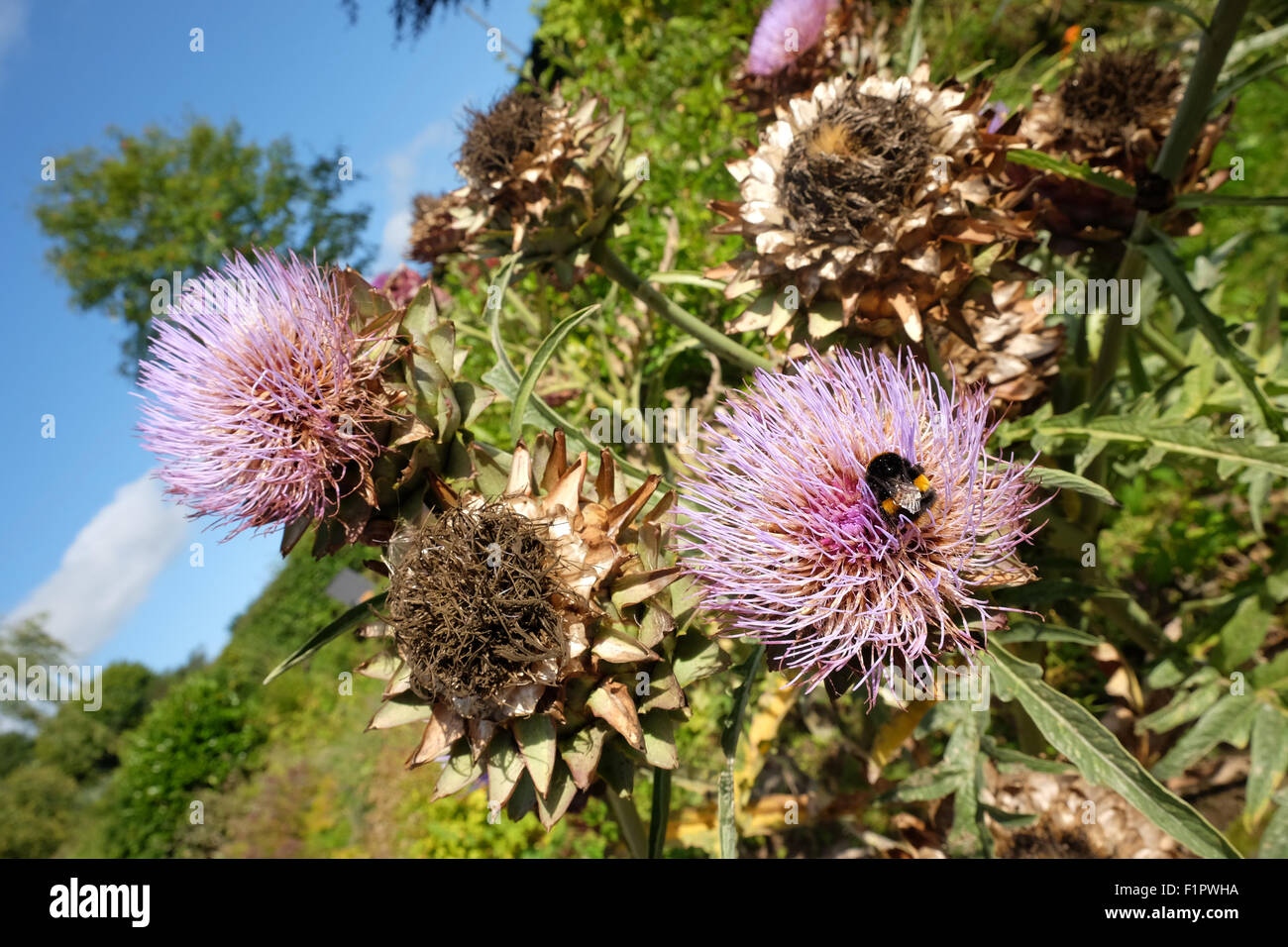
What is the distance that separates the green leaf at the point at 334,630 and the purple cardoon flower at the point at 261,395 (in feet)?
0.45

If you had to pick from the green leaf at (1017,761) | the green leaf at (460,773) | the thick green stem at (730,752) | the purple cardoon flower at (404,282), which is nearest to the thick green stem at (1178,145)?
the green leaf at (1017,761)

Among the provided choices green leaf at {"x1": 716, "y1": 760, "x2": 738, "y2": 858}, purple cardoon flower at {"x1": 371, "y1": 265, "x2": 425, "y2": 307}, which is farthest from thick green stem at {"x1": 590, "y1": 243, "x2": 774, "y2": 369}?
purple cardoon flower at {"x1": 371, "y1": 265, "x2": 425, "y2": 307}

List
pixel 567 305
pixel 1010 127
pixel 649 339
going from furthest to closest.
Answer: pixel 567 305 < pixel 649 339 < pixel 1010 127

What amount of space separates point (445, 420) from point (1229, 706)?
133 centimetres

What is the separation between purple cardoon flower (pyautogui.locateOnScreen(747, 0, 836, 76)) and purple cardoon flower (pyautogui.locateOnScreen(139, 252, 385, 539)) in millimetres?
1231

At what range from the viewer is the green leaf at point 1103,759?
86 centimetres

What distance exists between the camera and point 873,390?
1035mm

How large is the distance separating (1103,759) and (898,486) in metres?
0.42

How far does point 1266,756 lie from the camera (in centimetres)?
122

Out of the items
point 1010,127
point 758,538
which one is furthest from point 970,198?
point 758,538

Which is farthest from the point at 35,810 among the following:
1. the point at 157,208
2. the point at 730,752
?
the point at 730,752
